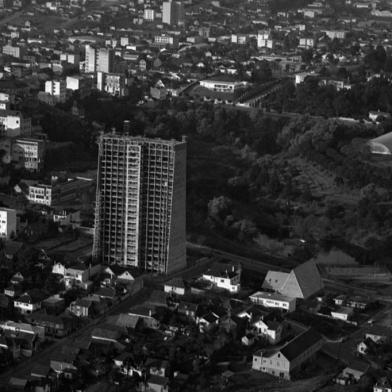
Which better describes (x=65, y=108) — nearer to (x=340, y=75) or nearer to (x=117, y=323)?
(x=340, y=75)

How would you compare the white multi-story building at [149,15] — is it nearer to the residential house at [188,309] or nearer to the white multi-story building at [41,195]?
the white multi-story building at [41,195]

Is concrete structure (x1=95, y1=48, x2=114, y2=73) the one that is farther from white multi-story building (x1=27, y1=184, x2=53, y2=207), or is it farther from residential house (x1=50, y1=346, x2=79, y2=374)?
residential house (x1=50, y1=346, x2=79, y2=374)

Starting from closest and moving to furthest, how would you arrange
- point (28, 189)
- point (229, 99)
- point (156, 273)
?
point (156, 273) < point (28, 189) < point (229, 99)

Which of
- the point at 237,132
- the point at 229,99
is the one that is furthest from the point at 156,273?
the point at 229,99

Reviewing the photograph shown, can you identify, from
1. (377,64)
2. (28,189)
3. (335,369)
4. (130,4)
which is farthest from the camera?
(130,4)

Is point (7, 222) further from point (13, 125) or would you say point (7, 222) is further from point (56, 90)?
point (56, 90)

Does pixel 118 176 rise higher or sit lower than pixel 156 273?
higher
